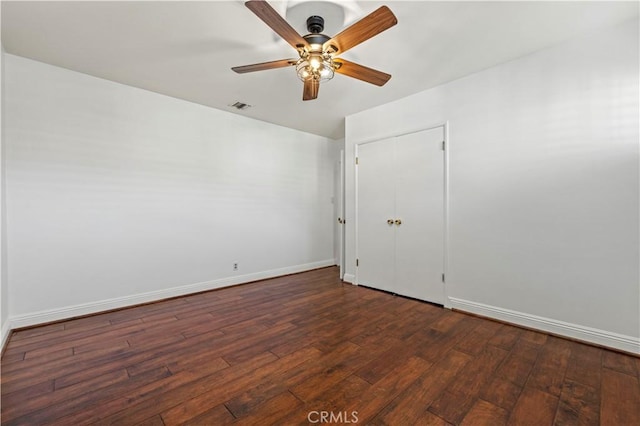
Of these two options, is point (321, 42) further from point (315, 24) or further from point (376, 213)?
point (376, 213)

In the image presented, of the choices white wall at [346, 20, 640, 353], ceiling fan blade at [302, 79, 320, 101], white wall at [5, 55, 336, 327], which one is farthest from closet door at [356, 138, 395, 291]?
ceiling fan blade at [302, 79, 320, 101]

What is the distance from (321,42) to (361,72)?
0.40 metres

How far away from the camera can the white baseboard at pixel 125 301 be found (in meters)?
2.57

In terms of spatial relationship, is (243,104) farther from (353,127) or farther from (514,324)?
(514,324)

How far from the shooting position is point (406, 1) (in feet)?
6.08

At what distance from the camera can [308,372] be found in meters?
1.85

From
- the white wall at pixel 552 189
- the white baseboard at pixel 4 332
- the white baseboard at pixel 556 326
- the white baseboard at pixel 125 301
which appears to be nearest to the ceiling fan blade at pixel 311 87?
the white wall at pixel 552 189

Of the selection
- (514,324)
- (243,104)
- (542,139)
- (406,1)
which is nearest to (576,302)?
(514,324)

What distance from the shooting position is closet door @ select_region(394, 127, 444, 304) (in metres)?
3.16

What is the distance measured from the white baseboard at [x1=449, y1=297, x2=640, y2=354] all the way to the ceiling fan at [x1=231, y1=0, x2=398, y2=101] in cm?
247

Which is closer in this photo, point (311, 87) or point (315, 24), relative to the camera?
point (315, 24)

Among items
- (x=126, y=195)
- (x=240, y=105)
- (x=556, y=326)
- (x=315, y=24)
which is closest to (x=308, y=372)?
(x=556, y=326)

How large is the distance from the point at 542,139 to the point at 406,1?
1.75 meters

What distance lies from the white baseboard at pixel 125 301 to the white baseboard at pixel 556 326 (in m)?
2.84
